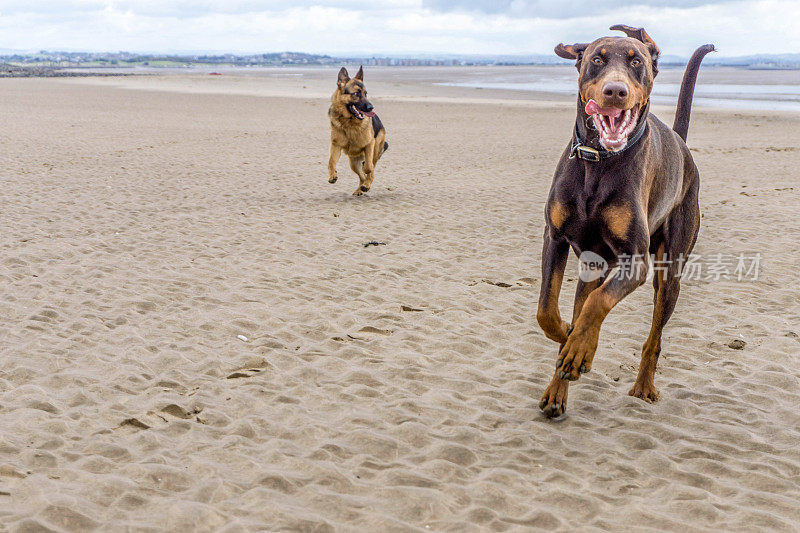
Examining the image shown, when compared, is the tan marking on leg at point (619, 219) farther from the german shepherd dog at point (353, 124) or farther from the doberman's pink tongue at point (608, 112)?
the german shepherd dog at point (353, 124)

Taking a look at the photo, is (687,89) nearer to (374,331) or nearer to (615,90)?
(615,90)

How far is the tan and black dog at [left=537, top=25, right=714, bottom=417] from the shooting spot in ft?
11.8

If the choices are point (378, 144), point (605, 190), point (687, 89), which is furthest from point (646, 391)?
point (378, 144)

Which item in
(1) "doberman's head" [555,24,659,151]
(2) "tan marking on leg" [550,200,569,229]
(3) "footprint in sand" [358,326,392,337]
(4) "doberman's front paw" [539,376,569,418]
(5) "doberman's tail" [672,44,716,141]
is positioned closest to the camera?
(1) "doberman's head" [555,24,659,151]

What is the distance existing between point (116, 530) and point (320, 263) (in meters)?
4.98

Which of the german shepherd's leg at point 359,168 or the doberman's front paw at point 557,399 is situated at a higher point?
the german shepherd's leg at point 359,168

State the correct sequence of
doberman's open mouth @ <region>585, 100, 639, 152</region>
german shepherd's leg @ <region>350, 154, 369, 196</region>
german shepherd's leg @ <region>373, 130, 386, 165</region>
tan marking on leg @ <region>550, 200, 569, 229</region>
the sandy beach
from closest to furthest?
the sandy beach → doberman's open mouth @ <region>585, 100, 639, 152</region> → tan marking on leg @ <region>550, 200, 569, 229</region> → german shepherd's leg @ <region>350, 154, 369, 196</region> → german shepherd's leg @ <region>373, 130, 386, 165</region>

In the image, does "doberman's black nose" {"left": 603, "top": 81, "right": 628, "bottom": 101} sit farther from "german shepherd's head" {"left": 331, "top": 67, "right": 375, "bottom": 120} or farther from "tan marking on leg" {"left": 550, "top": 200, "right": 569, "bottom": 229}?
"german shepherd's head" {"left": 331, "top": 67, "right": 375, "bottom": 120}

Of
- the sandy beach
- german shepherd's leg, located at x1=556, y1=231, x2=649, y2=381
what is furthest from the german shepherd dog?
german shepherd's leg, located at x1=556, y1=231, x2=649, y2=381

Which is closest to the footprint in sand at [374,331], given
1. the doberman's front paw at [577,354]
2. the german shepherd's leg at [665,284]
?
the german shepherd's leg at [665,284]

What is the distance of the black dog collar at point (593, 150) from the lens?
12.3 ft

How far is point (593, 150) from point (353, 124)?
27.4ft

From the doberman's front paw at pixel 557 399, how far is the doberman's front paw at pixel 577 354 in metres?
0.42

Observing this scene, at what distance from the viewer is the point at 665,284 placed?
14.8ft
